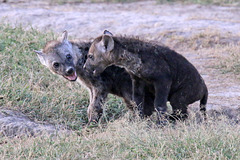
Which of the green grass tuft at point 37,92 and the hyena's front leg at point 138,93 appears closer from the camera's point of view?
the hyena's front leg at point 138,93

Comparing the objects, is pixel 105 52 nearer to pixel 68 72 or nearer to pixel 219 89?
pixel 68 72

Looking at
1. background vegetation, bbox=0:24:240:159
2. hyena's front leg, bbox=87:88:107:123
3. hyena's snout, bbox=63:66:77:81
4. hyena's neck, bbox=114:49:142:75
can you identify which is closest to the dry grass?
background vegetation, bbox=0:24:240:159

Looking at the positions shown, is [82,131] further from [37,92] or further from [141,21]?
[141,21]

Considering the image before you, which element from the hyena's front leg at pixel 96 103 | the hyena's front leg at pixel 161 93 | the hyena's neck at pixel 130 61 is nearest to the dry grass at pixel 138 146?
the hyena's front leg at pixel 161 93

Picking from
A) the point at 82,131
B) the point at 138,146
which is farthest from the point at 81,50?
the point at 138,146

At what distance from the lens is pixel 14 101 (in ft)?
22.0

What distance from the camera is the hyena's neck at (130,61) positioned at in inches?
234

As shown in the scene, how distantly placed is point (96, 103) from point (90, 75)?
1.34 feet

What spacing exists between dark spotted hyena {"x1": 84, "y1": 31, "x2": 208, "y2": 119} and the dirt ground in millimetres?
2334

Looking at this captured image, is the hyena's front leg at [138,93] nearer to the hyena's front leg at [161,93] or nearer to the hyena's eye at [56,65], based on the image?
the hyena's front leg at [161,93]

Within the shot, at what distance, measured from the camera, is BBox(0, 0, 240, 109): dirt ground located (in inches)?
401

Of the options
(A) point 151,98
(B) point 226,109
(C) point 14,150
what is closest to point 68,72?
(A) point 151,98

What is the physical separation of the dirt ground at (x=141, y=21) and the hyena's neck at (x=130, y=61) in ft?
9.16

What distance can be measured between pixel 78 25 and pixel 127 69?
20.0 feet
